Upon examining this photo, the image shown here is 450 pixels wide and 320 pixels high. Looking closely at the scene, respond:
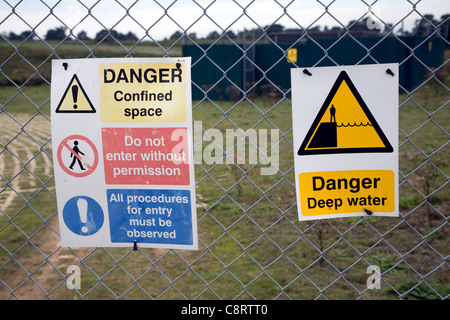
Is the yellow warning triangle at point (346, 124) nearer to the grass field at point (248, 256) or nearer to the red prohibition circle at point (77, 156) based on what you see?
the grass field at point (248, 256)

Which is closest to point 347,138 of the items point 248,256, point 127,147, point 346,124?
point 346,124

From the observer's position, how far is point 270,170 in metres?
6.66

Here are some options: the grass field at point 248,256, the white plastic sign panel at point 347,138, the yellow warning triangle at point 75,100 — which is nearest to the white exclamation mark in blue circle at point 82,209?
the yellow warning triangle at point 75,100

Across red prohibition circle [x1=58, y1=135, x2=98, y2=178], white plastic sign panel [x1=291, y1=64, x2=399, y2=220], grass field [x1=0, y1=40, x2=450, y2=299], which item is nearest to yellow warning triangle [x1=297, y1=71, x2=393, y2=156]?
white plastic sign panel [x1=291, y1=64, x2=399, y2=220]

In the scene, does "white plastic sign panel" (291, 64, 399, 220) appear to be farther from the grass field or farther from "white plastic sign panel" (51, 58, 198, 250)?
the grass field

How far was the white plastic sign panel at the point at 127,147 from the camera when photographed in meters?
1.51

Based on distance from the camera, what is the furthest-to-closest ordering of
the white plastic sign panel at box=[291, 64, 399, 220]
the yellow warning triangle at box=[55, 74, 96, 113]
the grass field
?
1. the grass field
2. the yellow warning triangle at box=[55, 74, 96, 113]
3. the white plastic sign panel at box=[291, 64, 399, 220]

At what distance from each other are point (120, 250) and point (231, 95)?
10951 millimetres

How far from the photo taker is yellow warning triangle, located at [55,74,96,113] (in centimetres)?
155

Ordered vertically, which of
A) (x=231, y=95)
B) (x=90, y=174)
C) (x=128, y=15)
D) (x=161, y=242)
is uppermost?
(x=231, y=95)

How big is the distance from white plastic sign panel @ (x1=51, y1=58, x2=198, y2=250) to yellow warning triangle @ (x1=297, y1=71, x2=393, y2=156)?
18.8 inches
